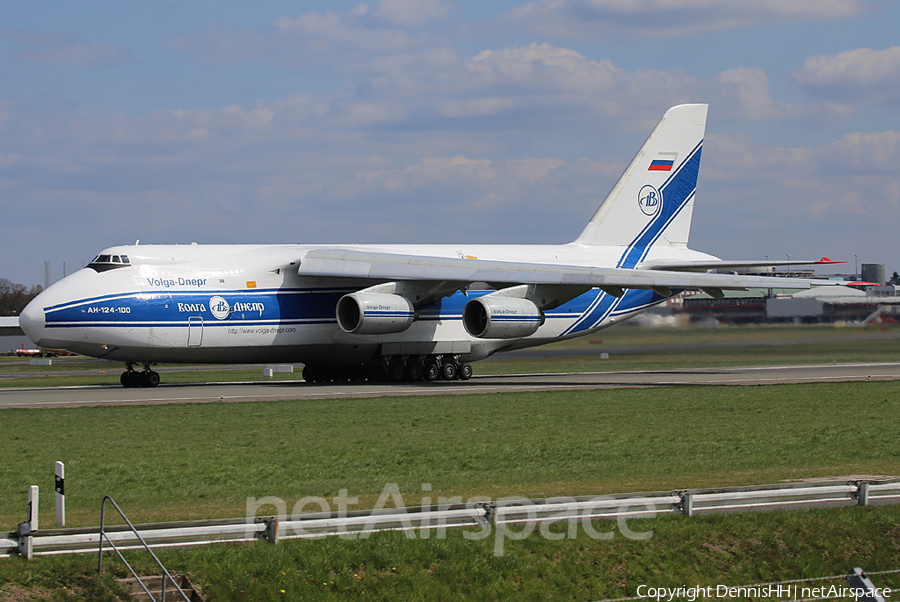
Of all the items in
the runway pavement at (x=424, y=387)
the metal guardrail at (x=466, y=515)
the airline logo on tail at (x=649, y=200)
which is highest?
the airline logo on tail at (x=649, y=200)

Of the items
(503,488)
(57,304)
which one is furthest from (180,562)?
(57,304)

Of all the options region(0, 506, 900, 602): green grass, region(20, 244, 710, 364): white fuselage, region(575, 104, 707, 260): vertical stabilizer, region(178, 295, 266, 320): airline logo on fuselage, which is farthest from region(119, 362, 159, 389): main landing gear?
region(0, 506, 900, 602): green grass

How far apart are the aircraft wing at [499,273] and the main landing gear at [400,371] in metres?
4.01

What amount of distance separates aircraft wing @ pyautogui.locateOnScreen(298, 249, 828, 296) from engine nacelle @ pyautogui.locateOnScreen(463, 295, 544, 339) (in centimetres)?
87

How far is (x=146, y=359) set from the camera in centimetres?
3347

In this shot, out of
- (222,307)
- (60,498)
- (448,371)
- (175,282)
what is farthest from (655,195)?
(60,498)

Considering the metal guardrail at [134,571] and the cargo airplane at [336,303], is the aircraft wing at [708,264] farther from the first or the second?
the metal guardrail at [134,571]

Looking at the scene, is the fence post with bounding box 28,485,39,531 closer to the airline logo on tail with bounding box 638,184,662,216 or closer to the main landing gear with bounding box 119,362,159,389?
the main landing gear with bounding box 119,362,159,389

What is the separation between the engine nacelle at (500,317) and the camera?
3453 cm

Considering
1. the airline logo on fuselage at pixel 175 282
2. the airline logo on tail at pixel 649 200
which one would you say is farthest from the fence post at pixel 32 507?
the airline logo on tail at pixel 649 200

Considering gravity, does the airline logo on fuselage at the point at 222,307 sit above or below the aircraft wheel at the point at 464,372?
above

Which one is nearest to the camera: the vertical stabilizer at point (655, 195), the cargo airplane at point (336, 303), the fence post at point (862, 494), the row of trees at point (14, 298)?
the fence post at point (862, 494)

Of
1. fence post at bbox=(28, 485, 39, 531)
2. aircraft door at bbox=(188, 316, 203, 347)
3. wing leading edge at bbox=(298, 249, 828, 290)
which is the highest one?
wing leading edge at bbox=(298, 249, 828, 290)

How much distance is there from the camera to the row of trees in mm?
117312
